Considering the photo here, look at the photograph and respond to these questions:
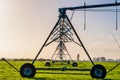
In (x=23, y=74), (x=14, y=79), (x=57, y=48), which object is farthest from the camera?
(x=57, y=48)

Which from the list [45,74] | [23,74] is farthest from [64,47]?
[23,74]

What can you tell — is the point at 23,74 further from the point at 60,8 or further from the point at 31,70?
the point at 60,8

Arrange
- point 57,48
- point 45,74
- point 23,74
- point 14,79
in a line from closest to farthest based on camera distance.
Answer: point 14,79 < point 23,74 < point 45,74 < point 57,48

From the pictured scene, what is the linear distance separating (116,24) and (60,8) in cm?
404

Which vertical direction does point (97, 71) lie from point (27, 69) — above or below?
below

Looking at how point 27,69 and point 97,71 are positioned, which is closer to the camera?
point 97,71

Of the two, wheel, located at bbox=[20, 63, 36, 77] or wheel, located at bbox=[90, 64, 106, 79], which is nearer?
wheel, located at bbox=[90, 64, 106, 79]

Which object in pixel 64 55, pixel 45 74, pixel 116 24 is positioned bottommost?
pixel 64 55

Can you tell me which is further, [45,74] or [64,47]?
[64,47]

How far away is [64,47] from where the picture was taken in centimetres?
7206

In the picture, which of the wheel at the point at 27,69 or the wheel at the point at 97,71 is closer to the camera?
the wheel at the point at 97,71

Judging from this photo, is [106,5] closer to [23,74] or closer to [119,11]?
[119,11]

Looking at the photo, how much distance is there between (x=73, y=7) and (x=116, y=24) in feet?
11.2

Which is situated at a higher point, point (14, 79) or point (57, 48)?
point (14, 79)
